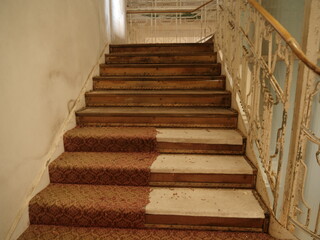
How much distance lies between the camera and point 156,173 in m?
1.86

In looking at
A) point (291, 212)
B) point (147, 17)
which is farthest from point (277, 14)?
point (147, 17)

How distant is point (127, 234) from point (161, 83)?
1857 millimetres

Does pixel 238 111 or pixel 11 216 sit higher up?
pixel 238 111

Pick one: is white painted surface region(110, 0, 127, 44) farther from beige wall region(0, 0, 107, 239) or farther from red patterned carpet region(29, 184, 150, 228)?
red patterned carpet region(29, 184, 150, 228)

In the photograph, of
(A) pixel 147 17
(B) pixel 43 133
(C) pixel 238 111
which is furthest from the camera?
(A) pixel 147 17

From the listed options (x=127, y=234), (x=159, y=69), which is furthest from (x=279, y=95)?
(x=159, y=69)

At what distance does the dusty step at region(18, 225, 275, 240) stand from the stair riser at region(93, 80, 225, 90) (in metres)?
1.77

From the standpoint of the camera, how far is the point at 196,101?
2709 millimetres

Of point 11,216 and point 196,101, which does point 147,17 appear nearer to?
point 196,101

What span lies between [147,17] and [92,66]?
218 inches

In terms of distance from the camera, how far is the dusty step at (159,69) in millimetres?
3146

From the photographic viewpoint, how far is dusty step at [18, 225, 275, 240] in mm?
1528

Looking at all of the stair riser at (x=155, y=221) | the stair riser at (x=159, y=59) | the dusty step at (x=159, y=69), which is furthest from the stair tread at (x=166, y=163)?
the stair riser at (x=159, y=59)

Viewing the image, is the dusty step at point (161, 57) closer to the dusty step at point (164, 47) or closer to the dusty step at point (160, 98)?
the dusty step at point (164, 47)
